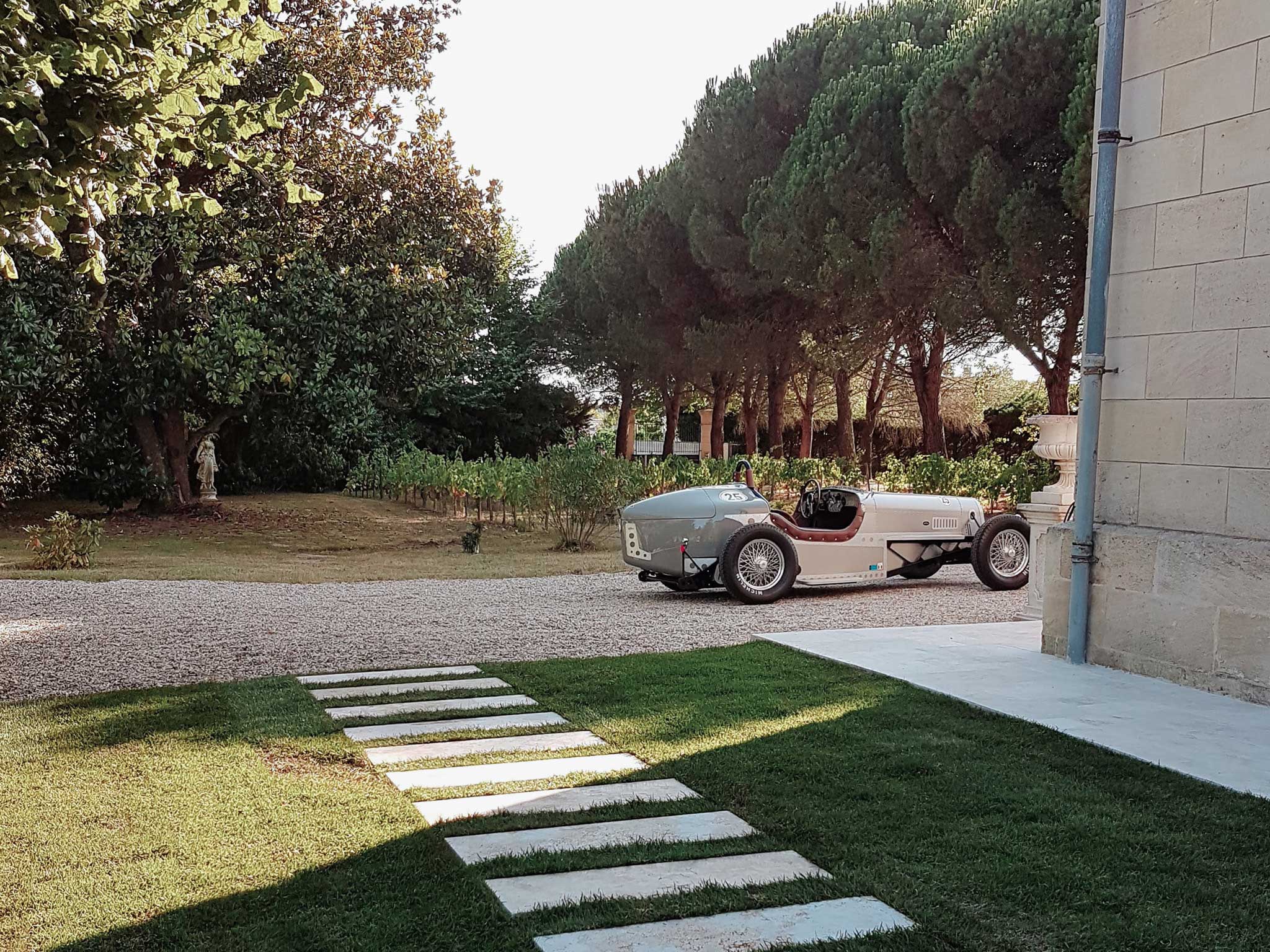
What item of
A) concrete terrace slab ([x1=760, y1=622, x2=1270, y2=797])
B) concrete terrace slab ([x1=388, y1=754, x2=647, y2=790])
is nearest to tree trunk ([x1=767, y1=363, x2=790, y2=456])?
concrete terrace slab ([x1=760, y1=622, x2=1270, y2=797])

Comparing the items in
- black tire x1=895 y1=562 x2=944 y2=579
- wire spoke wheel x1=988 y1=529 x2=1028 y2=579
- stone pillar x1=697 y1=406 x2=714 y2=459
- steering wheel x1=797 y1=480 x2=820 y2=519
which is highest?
stone pillar x1=697 y1=406 x2=714 y2=459

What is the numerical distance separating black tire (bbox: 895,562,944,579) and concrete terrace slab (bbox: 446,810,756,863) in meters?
6.52

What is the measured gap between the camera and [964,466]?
17.3 m

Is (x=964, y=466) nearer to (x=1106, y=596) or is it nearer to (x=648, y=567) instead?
(x=648, y=567)

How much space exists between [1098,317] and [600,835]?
3736 mm

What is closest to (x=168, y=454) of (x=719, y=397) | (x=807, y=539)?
(x=807, y=539)

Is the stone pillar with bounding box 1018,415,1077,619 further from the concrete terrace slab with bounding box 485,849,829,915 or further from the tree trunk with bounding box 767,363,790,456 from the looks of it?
the tree trunk with bounding box 767,363,790,456

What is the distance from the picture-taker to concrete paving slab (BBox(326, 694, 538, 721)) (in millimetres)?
4590

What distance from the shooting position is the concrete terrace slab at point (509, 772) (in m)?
3.56

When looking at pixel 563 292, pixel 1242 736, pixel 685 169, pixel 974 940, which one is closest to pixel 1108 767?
pixel 1242 736

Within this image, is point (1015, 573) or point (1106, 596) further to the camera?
point (1015, 573)

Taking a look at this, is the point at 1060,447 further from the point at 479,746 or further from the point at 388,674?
the point at 479,746

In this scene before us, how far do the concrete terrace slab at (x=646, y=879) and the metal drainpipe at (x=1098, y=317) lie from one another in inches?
125

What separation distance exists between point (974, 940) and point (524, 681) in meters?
3.23
